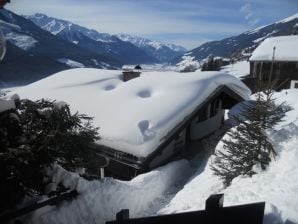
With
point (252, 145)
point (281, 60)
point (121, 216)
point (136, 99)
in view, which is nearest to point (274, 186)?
point (252, 145)

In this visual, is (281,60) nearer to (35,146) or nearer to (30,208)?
(35,146)

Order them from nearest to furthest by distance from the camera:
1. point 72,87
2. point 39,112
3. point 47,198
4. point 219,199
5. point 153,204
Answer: point 219,199 < point 47,198 < point 39,112 < point 153,204 < point 72,87

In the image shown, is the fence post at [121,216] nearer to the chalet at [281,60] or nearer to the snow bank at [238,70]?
the chalet at [281,60]

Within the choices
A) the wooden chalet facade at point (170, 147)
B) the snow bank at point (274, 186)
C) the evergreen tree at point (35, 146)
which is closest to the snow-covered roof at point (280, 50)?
the wooden chalet facade at point (170, 147)

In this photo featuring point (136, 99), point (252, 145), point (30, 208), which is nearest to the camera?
point (30, 208)

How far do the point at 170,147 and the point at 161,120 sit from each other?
1.63m

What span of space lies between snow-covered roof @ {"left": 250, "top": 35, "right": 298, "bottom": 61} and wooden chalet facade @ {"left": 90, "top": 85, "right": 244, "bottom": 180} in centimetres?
2195

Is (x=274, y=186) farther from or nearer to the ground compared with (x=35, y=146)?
nearer to the ground

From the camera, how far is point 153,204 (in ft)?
38.0

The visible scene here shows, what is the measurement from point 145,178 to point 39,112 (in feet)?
16.2

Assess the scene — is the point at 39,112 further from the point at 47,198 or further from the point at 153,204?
the point at 153,204

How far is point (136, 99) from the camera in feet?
52.9

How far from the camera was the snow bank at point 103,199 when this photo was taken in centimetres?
789

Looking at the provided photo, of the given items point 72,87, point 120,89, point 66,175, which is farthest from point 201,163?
point 72,87
